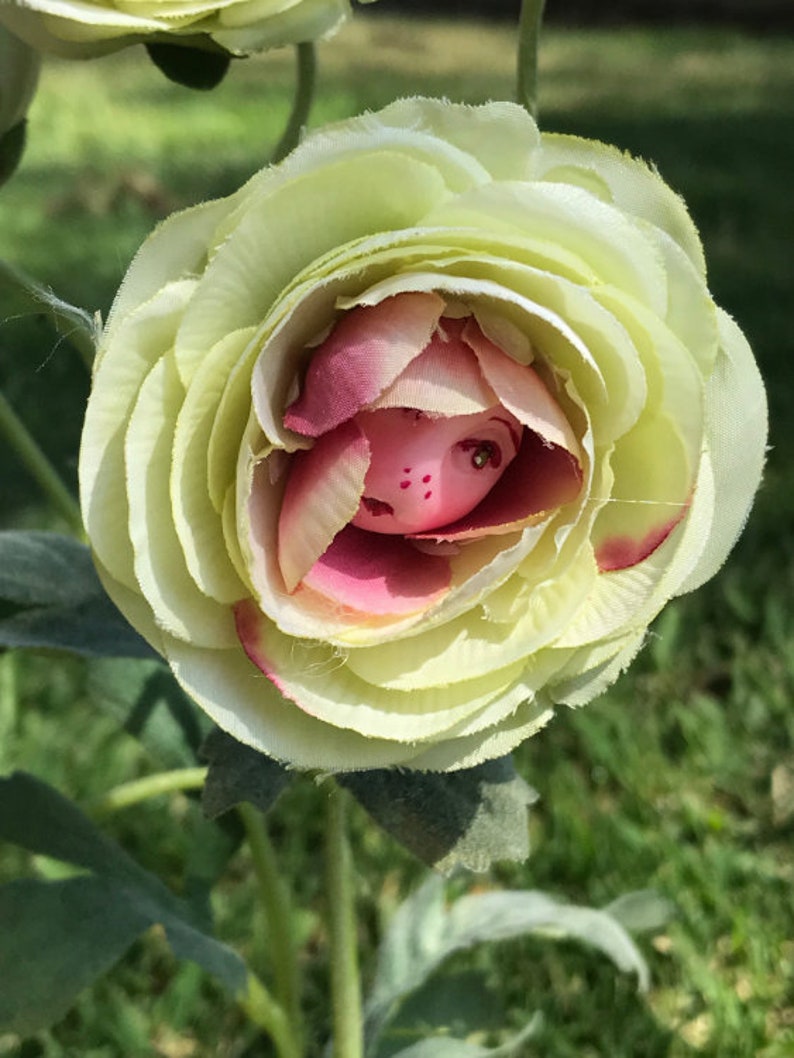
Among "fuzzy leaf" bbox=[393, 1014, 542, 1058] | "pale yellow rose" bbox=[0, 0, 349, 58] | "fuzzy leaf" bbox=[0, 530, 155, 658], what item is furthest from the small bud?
"fuzzy leaf" bbox=[393, 1014, 542, 1058]

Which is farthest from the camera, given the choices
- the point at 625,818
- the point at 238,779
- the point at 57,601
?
the point at 625,818

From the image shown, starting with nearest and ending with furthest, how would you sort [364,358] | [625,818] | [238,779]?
[364,358], [238,779], [625,818]

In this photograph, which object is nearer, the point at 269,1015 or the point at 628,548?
the point at 628,548

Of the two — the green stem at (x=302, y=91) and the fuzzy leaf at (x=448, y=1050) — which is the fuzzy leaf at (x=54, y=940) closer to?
the fuzzy leaf at (x=448, y=1050)

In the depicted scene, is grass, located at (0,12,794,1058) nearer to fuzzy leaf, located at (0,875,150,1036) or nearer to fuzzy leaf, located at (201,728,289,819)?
fuzzy leaf, located at (201,728,289,819)

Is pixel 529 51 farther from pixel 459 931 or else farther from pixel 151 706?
pixel 459 931

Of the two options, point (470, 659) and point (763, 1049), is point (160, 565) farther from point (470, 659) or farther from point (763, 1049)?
point (763, 1049)

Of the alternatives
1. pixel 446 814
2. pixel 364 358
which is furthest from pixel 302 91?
pixel 446 814

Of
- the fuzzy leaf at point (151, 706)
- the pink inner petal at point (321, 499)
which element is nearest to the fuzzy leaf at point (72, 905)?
the fuzzy leaf at point (151, 706)

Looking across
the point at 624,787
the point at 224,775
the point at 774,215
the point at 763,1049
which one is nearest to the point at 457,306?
the point at 224,775
